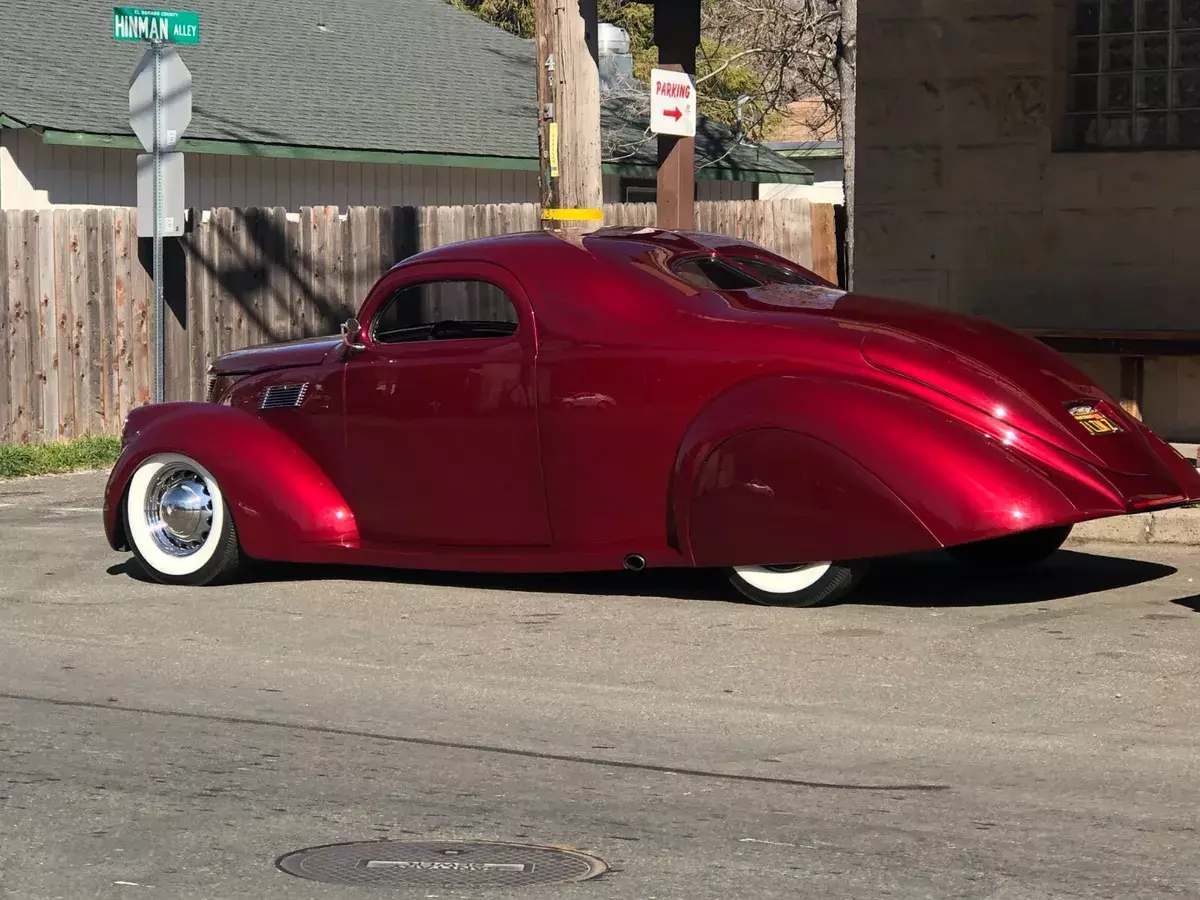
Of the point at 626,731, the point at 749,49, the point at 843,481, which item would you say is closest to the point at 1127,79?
the point at 843,481

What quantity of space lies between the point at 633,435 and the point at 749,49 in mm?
22530

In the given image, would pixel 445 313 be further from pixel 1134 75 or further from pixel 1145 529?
pixel 1134 75

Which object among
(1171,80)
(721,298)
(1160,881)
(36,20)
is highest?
(36,20)

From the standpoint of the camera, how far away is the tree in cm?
2995

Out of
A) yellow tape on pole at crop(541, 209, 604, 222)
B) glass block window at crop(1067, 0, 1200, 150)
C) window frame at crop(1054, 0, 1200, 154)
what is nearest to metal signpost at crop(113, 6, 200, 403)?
yellow tape on pole at crop(541, 209, 604, 222)

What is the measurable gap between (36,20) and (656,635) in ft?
54.7

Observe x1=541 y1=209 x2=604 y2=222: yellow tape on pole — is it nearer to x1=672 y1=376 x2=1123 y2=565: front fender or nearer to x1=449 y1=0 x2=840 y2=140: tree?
x1=672 y1=376 x2=1123 y2=565: front fender

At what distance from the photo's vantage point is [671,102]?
1313cm

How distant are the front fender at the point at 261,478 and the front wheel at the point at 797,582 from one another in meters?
2.00

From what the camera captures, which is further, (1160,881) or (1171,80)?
(1171,80)

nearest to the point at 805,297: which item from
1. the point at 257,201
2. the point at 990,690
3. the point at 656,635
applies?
the point at 656,635

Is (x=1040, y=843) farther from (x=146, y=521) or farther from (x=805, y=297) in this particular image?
(x=146, y=521)

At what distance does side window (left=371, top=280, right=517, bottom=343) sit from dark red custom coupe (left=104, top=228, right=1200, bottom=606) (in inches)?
0.7

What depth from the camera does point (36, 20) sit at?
22.7 meters
